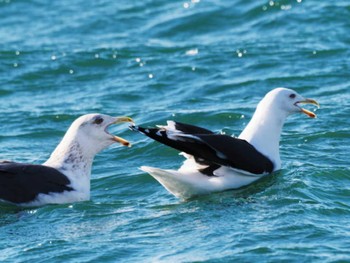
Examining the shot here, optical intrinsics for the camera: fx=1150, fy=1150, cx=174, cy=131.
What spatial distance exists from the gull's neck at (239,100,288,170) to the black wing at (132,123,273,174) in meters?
0.15

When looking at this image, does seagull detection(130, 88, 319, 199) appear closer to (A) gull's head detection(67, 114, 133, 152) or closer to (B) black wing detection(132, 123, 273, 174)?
(B) black wing detection(132, 123, 273, 174)

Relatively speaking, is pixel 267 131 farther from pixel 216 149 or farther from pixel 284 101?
pixel 216 149

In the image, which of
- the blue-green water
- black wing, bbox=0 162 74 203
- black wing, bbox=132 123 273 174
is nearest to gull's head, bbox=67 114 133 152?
black wing, bbox=0 162 74 203

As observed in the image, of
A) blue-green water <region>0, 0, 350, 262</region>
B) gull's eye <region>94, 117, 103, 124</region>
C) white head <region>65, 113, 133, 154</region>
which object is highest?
gull's eye <region>94, 117, 103, 124</region>

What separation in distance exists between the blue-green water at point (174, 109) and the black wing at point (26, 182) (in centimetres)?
17

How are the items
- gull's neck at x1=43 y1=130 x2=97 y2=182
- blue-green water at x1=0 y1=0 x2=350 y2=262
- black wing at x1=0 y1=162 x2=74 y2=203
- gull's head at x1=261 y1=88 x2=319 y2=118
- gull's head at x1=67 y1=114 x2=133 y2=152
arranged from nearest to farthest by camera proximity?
blue-green water at x1=0 y1=0 x2=350 y2=262 < black wing at x1=0 y1=162 x2=74 y2=203 < gull's neck at x1=43 y1=130 x2=97 y2=182 < gull's head at x1=67 y1=114 x2=133 y2=152 < gull's head at x1=261 y1=88 x2=319 y2=118

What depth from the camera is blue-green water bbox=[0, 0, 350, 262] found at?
37.4ft

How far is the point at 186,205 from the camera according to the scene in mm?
12680

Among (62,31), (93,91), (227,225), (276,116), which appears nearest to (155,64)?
(93,91)

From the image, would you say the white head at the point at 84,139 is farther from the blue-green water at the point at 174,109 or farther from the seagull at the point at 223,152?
the seagull at the point at 223,152

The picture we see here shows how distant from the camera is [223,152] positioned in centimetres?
1262

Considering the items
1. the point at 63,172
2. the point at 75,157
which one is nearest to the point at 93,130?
the point at 75,157

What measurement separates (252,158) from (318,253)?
2392 mm

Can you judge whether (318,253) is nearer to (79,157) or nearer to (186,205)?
(186,205)
